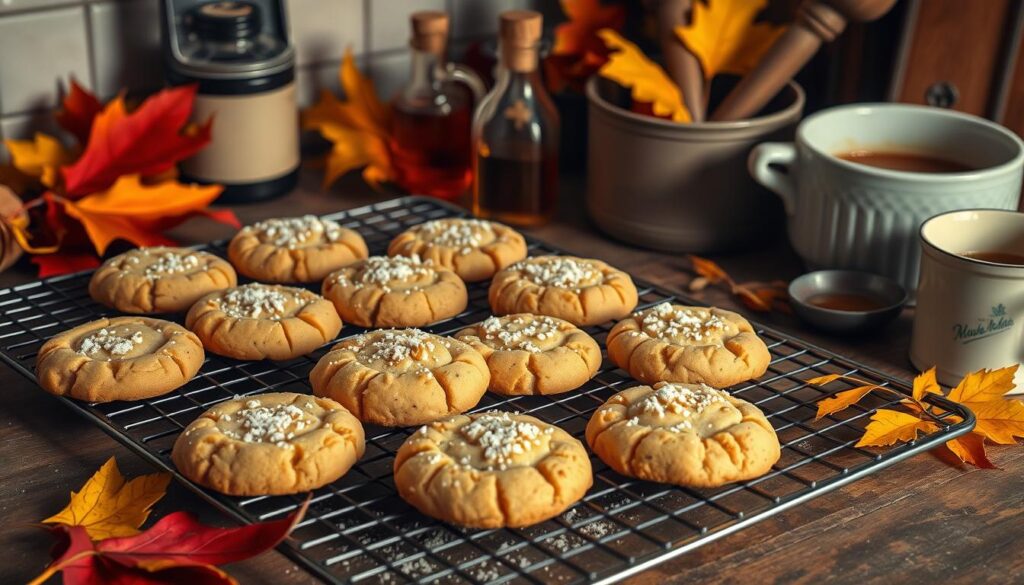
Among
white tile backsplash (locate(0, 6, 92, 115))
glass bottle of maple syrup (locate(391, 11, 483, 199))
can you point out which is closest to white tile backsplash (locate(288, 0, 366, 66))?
glass bottle of maple syrup (locate(391, 11, 483, 199))

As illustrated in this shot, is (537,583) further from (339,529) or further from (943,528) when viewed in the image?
(943,528)

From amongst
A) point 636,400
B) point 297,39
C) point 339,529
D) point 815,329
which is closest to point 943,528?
point 636,400

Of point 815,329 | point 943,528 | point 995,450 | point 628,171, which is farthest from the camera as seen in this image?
point 628,171

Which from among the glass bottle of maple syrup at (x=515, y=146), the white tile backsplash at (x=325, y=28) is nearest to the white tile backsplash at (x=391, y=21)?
the white tile backsplash at (x=325, y=28)

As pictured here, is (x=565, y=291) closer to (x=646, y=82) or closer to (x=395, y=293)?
(x=395, y=293)

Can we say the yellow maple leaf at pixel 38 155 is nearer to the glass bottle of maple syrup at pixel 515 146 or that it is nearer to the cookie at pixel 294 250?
the cookie at pixel 294 250

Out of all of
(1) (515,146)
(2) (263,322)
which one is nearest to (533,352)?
(2) (263,322)

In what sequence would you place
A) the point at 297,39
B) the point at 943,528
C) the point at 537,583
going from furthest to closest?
1. the point at 297,39
2. the point at 943,528
3. the point at 537,583
